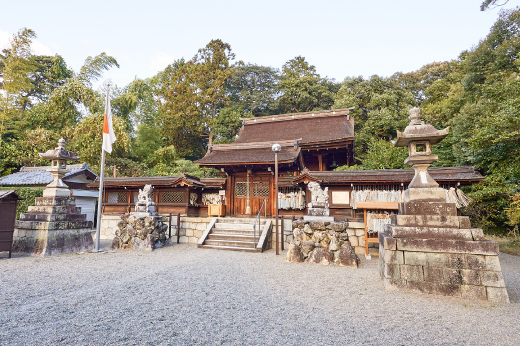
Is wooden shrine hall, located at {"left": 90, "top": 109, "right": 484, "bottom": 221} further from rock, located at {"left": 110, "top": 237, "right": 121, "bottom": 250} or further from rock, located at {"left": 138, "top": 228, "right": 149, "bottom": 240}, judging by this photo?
rock, located at {"left": 110, "top": 237, "right": 121, "bottom": 250}

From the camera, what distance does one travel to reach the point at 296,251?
7121 mm

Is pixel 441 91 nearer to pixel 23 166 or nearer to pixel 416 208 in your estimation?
pixel 416 208

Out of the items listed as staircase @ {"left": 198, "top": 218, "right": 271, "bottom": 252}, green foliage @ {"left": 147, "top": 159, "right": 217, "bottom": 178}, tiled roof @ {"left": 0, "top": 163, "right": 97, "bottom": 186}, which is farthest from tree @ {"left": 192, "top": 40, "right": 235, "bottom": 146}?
staircase @ {"left": 198, "top": 218, "right": 271, "bottom": 252}

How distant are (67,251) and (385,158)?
16461mm

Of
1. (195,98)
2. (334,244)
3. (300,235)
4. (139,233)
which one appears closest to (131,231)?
(139,233)

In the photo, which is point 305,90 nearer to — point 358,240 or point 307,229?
point 358,240

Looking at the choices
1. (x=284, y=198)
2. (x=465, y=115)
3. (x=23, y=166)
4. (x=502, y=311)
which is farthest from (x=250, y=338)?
(x=23, y=166)

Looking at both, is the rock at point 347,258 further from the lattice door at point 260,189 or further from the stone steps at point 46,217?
the stone steps at point 46,217

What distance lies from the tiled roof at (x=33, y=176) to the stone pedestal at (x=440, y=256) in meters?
19.2

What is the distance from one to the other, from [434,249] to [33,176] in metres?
22.9

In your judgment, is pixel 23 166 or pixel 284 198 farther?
pixel 23 166

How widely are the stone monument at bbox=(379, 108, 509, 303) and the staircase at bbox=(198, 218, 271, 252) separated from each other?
513cm

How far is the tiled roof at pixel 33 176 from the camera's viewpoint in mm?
16200

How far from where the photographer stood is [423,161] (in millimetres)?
4957
